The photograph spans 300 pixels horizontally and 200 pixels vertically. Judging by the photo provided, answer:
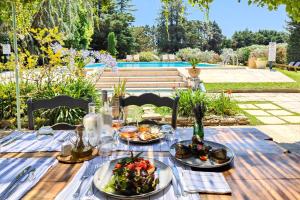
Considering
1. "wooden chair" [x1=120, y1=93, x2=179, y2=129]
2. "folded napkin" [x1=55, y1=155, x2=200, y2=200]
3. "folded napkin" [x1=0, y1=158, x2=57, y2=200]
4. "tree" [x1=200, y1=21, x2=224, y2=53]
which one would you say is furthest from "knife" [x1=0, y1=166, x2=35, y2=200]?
"tree" [x1=200, y1=21, x2=224, y2=53]

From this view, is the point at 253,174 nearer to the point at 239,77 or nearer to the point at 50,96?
the point at 50,96

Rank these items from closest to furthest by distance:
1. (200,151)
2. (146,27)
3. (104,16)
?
(200,151) → (104,16) → (146,27)

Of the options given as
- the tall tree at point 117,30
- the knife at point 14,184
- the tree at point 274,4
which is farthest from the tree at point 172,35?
the knife at point 14,184

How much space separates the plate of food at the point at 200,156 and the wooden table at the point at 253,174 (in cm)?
6

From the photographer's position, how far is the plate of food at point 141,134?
5.89 feet

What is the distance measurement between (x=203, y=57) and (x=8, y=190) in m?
17.1

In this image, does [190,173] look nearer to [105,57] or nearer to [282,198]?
[282,198]

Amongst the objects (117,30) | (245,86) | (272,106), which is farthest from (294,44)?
(117,30)

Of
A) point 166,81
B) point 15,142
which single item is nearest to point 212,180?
point 15,142

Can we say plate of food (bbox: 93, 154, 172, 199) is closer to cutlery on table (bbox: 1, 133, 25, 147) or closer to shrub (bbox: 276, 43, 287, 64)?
cutlery on table (bbox: 1, 133, 25, 147)

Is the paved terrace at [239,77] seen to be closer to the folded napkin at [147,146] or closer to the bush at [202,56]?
the bush at [202,56]

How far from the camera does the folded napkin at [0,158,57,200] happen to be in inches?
47.7

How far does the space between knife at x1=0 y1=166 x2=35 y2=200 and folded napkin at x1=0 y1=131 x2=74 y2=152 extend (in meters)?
0.33

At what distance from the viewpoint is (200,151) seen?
152cm
